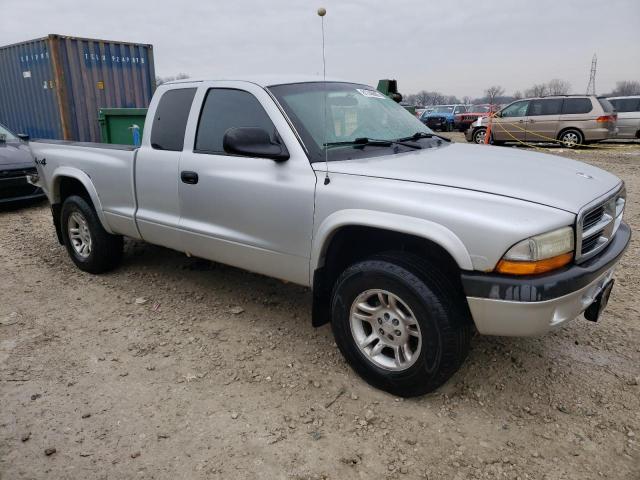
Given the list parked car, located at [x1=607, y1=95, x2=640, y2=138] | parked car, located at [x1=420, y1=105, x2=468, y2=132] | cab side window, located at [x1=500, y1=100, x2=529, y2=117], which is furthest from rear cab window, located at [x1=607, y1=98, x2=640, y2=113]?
parked car, located at [x1=420, y1=105, x2=468, y2=132]

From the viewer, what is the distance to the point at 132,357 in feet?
11.1

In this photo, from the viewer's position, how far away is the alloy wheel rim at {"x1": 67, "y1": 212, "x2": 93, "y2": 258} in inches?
191

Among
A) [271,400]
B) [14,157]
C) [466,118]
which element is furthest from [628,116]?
[271,400]

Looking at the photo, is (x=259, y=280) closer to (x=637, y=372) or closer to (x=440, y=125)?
(x=637, y=372)

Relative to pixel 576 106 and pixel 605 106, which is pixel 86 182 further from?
pixel 605 106

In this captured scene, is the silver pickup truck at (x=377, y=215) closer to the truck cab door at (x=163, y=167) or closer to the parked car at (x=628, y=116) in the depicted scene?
the truck cab door at (x=163, y=167)

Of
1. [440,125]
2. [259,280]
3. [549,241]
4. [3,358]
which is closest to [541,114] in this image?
[440,125]

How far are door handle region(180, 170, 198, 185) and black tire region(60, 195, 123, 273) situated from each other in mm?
1487

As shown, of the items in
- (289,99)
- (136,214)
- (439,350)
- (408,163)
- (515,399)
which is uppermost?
(289,99)

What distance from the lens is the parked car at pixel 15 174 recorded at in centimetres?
741

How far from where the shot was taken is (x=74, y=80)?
9.24 metres

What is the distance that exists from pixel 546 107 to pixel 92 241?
1448cm

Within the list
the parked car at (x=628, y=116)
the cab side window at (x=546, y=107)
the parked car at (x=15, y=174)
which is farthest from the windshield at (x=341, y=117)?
the parked car at (x=628, y=116)

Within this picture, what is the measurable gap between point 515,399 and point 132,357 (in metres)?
2.47
